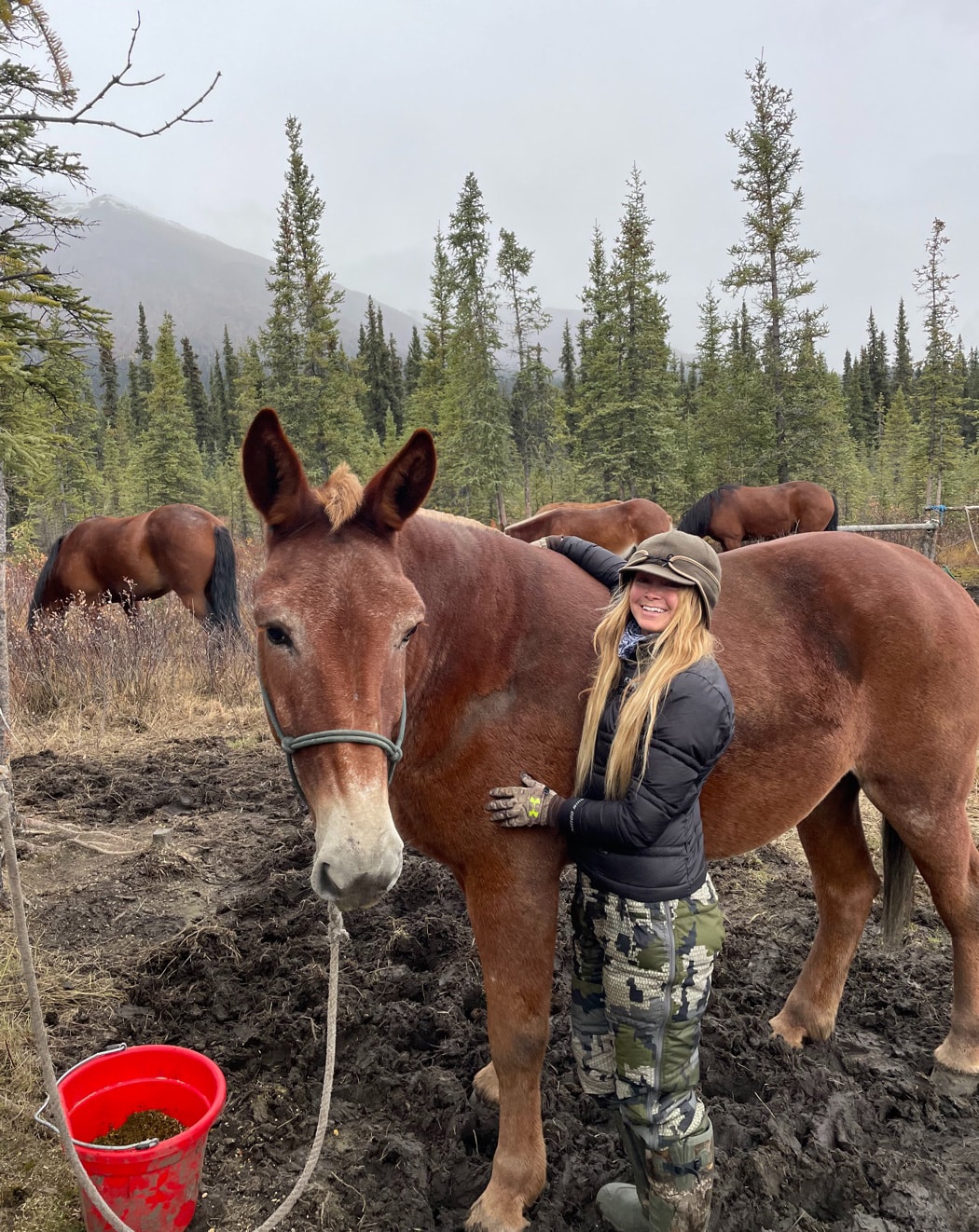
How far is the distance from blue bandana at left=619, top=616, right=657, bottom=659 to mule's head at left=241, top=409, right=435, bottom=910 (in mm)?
658

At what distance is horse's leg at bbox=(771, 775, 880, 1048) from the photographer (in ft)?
9.92

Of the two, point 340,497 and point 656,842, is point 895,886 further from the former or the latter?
point 340,497

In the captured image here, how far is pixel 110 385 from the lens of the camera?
5784cm

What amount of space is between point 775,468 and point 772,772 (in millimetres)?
22549

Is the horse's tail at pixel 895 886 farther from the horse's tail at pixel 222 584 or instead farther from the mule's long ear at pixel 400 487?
the horse's tail at pixel 222 584

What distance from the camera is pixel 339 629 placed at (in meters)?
1.70

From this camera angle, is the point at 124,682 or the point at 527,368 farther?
the point at 527,368

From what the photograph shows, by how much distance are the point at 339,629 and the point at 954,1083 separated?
3111 mm

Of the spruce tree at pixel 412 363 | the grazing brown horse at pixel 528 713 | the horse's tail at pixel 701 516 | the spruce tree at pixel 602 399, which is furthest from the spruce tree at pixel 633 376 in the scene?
the spruce tree at pixel 412 363

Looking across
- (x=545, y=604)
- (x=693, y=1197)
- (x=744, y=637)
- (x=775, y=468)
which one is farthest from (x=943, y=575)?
(x=775, y=468)

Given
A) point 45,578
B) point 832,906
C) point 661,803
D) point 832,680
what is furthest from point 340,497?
point 45,578

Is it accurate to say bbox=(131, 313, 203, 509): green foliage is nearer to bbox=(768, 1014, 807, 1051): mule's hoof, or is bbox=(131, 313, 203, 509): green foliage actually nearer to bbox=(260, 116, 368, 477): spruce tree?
bbox=(260, 116, 368, 477): spruce tree

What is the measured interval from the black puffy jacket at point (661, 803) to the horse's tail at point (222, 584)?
328 inches

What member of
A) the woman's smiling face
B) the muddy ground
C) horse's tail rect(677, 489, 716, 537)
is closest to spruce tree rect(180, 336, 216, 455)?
horse's tail rect(677, 489, 716, 537)
